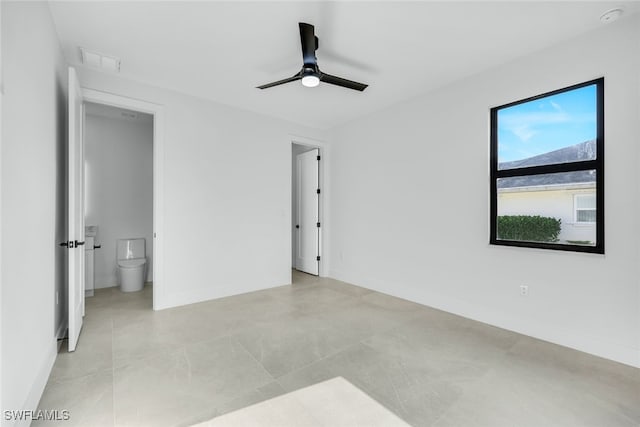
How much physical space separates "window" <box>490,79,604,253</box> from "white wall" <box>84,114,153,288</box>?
506 cm

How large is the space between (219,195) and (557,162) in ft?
12.6

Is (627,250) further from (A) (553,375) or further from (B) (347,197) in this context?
(B) (347,197)

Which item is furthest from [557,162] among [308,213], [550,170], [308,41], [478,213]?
[308,213]

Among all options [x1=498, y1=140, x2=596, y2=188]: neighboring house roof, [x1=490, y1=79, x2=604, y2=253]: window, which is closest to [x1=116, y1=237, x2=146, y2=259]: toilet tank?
[x1=490, y1=79, x2=604, y2=253]: window

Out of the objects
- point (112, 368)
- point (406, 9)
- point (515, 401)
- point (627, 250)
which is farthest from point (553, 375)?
point (112, 368)

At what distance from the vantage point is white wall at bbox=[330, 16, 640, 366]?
2369 mm

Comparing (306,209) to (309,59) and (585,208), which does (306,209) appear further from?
(585,208)

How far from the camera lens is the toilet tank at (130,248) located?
468cm

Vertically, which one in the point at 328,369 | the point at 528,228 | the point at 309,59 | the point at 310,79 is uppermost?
the point at 309,59

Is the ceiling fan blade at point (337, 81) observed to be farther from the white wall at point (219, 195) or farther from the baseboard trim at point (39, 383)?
the baseboard trim at point (39, 383)

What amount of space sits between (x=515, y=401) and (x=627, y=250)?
157 cm

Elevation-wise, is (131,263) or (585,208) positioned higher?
(585,208)

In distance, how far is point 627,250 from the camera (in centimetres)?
234

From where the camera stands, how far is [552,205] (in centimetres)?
281
